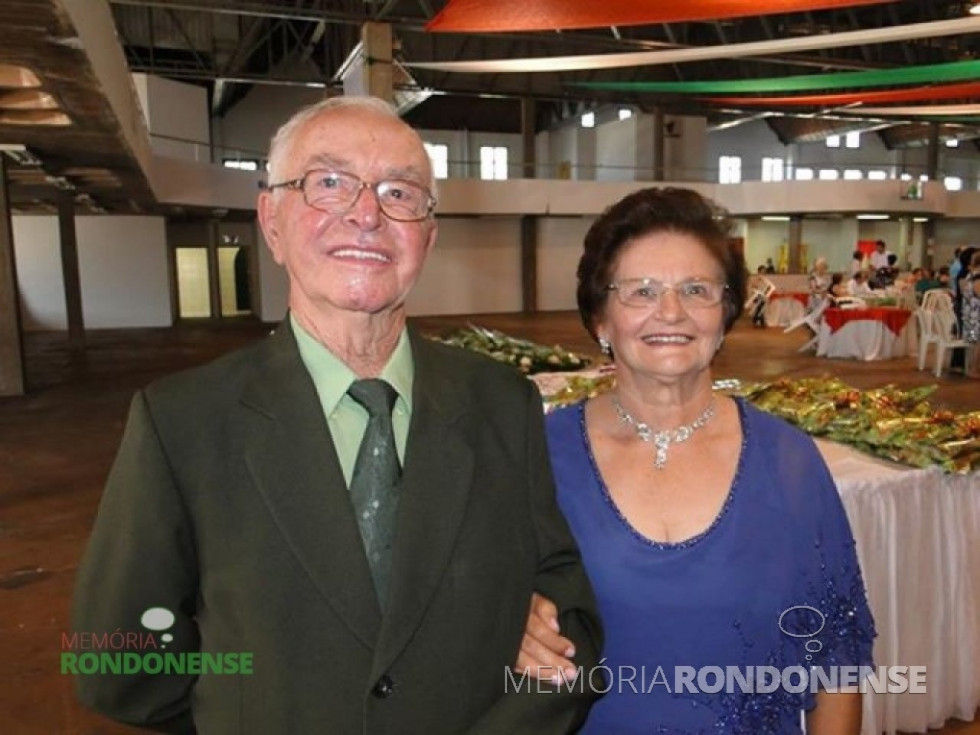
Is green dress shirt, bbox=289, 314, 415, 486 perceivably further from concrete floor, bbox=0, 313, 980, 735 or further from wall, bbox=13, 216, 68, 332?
wall, bbox=13, 216, 68, 332

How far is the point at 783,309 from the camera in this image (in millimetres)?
16047

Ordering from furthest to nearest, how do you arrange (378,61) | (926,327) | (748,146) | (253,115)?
(748,146), (253,115), (926,327), (378,61)

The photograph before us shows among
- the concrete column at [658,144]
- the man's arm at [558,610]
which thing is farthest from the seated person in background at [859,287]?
the man's arm at [558,610]

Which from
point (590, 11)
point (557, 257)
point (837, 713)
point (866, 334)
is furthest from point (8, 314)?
point (557, 257)

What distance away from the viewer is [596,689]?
3.77 ft

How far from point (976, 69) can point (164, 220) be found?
15.5 meters

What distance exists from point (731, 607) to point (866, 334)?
10806 millimetres

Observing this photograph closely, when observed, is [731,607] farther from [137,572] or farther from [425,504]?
[137,572]

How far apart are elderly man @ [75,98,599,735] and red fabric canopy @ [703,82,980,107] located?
1185 cm

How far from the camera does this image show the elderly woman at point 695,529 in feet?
4.58

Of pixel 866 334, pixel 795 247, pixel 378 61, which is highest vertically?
pixel 378 61

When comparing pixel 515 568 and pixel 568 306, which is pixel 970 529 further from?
pixel 568 306

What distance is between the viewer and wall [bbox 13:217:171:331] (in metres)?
16.5

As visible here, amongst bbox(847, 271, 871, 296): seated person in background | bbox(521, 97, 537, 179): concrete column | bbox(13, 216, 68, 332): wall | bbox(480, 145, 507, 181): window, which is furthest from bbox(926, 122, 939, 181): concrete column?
bbox(13, 216, 68, 332): wall
